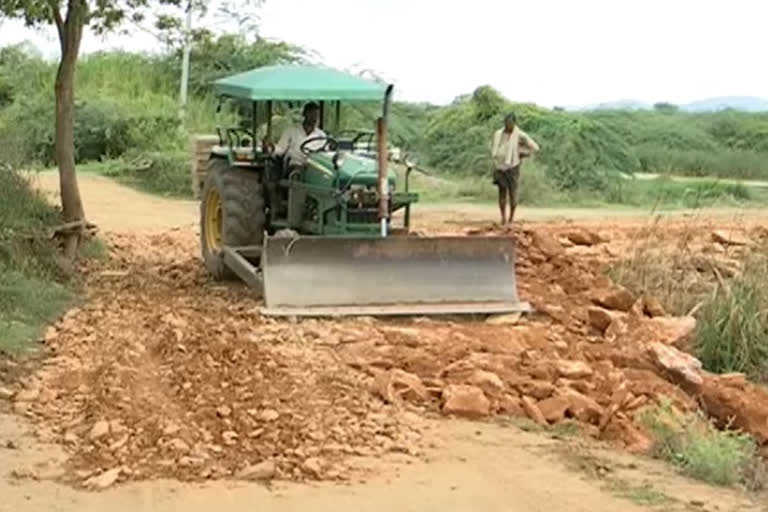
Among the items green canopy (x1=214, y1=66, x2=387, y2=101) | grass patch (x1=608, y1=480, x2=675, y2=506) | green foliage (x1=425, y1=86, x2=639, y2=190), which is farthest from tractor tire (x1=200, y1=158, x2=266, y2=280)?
green foliage (x1=425, y1=86, x2=639, y2=190)

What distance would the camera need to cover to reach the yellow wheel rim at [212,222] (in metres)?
16.1

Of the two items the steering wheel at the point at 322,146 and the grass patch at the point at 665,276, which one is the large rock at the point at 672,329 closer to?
the grass patch at the point at 665,276

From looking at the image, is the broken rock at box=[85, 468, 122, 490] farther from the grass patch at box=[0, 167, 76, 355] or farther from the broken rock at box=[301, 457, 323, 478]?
the grass patch at box=[0, 167, 76, 355]

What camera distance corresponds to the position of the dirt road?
8.30 m

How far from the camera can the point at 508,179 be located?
21.6 meters

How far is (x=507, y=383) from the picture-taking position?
1089cm

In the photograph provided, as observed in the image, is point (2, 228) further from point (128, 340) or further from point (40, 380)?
point (40, 380)

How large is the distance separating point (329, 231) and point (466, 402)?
4410 mm

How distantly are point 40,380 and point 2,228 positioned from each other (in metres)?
4.98

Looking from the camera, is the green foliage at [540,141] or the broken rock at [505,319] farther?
the green foliage at [540,141]

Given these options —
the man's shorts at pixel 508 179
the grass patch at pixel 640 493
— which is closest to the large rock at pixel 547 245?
the man's shorts at pixel 508 179

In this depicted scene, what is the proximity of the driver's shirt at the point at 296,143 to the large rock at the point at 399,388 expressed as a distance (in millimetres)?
4424

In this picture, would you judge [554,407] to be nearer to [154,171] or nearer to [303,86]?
[303,86]

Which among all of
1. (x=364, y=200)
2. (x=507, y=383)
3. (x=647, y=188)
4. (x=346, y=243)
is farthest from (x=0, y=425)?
(x=647, y=188)
